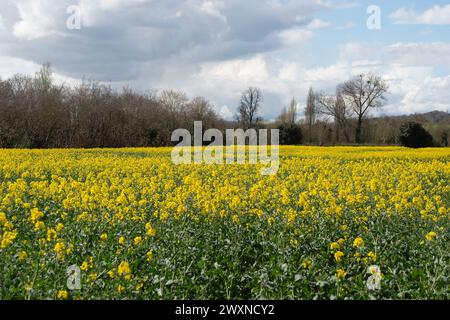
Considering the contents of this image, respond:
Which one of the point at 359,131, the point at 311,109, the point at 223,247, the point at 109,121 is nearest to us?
the point at 223,247

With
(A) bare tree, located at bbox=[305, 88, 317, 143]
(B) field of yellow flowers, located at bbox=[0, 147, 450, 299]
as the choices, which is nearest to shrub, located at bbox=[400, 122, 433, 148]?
(A) bare tree, located at bbox=[305, 88, 317, 143]

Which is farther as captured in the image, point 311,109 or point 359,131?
point 311,109

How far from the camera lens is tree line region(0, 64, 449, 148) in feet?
126

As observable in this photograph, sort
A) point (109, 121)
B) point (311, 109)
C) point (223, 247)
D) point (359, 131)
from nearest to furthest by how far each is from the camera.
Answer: point (223, 247), point (109, 121), point (359, 131), point (311, 109)

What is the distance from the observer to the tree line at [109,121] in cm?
3831

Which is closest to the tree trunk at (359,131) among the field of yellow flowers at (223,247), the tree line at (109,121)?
the tree line at (109,121)

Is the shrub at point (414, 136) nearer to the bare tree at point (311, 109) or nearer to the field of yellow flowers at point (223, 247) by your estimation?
the bare tree at point (311, 109)

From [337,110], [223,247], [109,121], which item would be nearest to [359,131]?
[337,110]

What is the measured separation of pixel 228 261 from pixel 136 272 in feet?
3.78

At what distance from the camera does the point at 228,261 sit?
21.7ft

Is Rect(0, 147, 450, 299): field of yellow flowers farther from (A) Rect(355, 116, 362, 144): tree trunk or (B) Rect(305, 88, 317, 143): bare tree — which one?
(B) Rect(305, 88, 317, 143): bare tree

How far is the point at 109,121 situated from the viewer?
43.2 metres

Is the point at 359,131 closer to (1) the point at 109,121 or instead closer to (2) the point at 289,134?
(2) the point at 289,134
